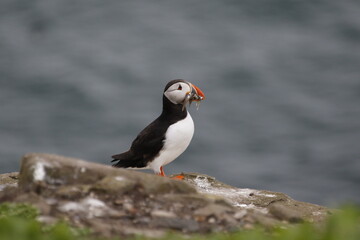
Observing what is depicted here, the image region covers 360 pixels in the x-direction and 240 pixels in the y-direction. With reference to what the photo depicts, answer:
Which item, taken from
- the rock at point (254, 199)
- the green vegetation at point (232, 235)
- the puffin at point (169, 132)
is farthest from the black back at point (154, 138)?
the green vegetation at point (232, 235)

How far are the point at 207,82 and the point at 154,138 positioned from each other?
766 inches

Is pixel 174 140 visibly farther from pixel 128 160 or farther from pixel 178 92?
pixel 128 160

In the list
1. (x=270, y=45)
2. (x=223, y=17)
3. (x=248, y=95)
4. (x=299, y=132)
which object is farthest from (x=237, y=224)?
(x=223, y=17)

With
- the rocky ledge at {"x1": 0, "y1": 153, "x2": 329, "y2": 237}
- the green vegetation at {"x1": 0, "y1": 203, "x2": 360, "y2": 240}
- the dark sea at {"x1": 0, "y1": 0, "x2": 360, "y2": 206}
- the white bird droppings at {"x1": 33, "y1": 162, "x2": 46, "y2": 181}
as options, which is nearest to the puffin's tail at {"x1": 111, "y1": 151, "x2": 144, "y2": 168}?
the rocky ledge at {"x1": 0, "y1": 153, "x2": 329, "y2": 237}

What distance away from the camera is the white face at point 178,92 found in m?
10.9

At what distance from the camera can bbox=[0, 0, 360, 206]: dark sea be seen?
26.2 meters

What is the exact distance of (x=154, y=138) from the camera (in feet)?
35.7

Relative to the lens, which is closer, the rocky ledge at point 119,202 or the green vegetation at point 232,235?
the green vegetation at point 232,235

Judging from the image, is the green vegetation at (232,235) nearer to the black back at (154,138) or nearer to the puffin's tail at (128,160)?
the black back at (154,138)

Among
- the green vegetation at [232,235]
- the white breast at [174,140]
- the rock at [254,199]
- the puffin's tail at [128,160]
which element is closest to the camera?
the green vegetation at [232,235]

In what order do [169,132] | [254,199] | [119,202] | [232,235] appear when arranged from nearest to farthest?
[232,235] < [119,202] < [254,199] < [169,132]

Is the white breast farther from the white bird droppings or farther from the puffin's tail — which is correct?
the white bird droppings

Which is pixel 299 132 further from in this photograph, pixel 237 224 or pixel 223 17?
pixel 237 224

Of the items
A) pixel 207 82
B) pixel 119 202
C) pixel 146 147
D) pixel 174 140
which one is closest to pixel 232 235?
pixel 119 202
